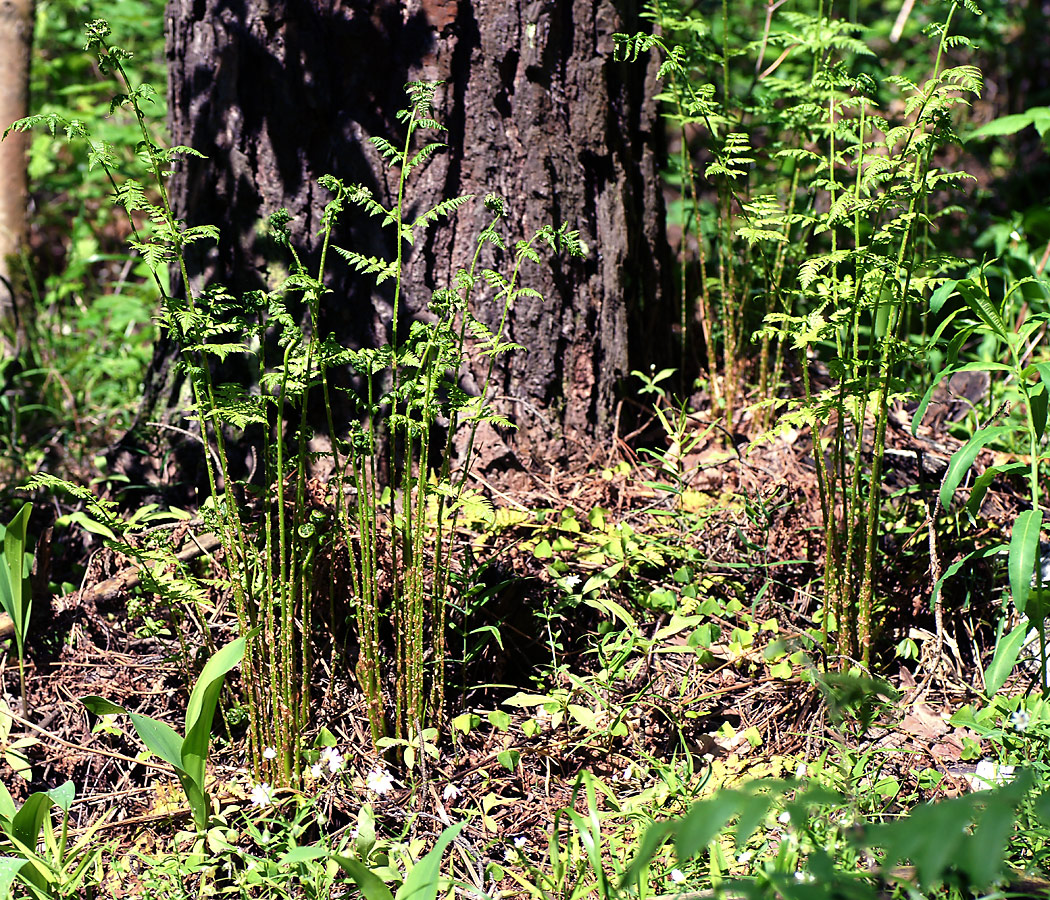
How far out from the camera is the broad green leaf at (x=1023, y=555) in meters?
1.94

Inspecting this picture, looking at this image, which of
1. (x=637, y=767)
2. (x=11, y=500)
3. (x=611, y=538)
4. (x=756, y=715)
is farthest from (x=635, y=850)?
(x=11, y=500)

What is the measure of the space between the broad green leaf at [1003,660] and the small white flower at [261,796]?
157cm

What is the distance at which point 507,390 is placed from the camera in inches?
115

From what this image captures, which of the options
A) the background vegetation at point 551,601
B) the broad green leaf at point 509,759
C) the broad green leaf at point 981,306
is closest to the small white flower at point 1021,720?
the background vegetation at point 551,601

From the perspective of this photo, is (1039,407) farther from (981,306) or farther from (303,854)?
(303,854)

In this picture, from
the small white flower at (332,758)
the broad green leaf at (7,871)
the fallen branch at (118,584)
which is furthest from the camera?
the fallen branch at (118,584)

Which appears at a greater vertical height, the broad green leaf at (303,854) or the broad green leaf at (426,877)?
the broad green leaf at (426,877)

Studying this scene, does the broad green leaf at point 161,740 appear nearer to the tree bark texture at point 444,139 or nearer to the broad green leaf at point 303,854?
the broad green leaf at point 303,854

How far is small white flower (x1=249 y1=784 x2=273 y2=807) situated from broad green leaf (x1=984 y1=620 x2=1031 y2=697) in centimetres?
157

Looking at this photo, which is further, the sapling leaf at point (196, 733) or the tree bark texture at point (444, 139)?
the tree bark texture at point (444, 139)

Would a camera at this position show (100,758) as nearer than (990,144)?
Yes

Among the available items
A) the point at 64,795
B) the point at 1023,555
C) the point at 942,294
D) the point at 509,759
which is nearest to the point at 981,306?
the point at 942,294

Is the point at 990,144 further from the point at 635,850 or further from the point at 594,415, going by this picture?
the point at 635,850

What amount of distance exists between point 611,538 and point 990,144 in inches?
172
